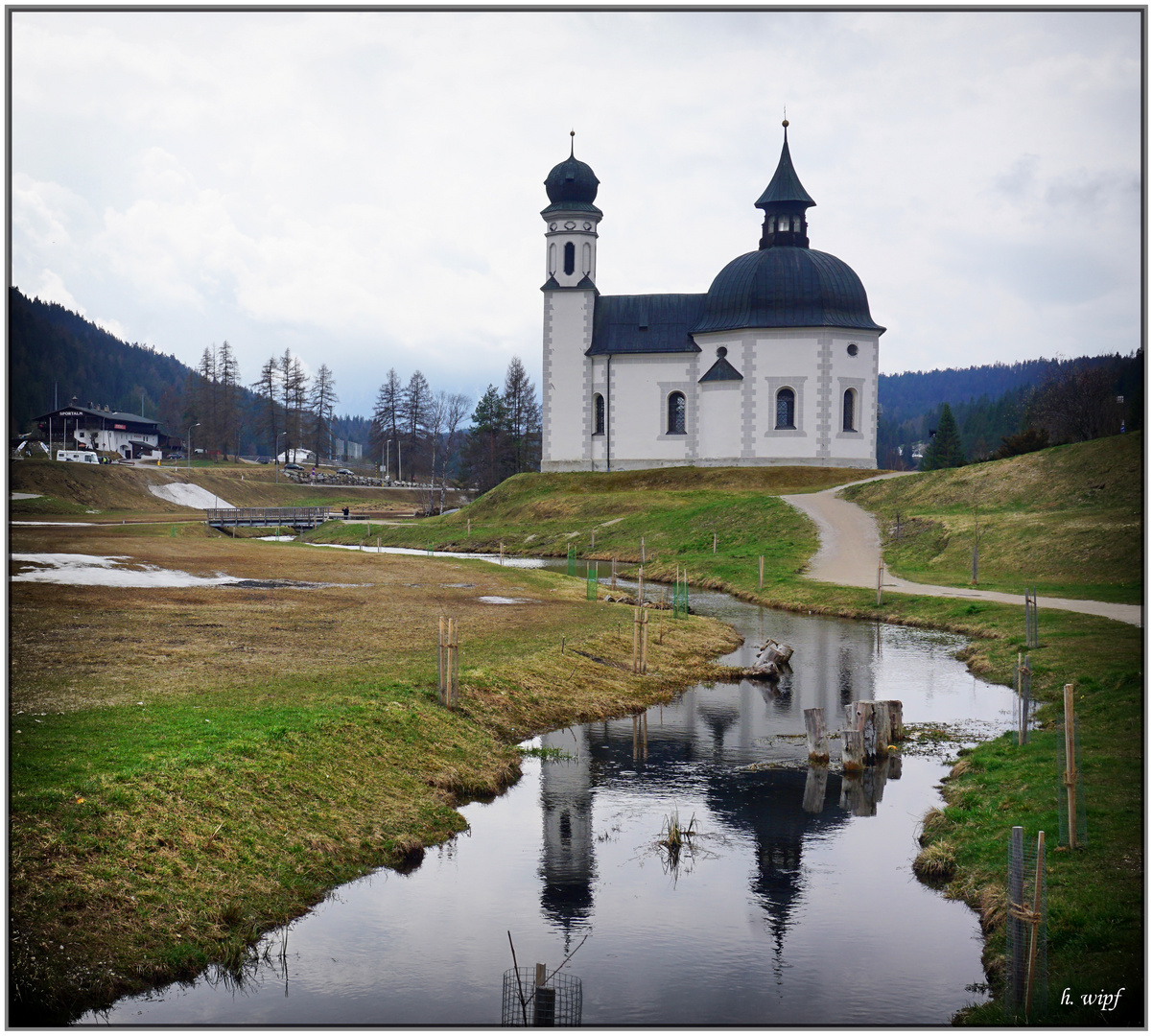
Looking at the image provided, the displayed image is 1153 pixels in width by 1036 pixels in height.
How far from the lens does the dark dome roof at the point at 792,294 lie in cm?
7450

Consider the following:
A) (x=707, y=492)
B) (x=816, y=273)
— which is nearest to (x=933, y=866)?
(x=707, y=492)

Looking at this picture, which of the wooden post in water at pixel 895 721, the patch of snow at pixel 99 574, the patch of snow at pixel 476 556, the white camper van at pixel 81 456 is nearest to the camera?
the wooden post in water at pixel 895 721

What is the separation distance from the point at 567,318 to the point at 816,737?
208 feet

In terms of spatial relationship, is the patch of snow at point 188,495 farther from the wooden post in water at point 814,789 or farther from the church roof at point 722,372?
the wooden post in water at point 814,789

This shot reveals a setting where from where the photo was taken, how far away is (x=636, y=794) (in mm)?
16438

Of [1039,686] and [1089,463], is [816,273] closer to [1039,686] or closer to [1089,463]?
[1089,463]

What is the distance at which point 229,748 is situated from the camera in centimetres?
1424

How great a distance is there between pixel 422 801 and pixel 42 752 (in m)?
4.95

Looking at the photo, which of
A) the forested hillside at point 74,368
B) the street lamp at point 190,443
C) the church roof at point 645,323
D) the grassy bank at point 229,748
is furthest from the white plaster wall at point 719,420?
the street lamp at point 190,443

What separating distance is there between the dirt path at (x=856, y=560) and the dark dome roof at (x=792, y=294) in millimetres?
13697

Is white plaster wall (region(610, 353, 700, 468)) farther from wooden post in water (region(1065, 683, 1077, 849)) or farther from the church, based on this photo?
wooden post in water (region(1065, 683, 1077, 849))

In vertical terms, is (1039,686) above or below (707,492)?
below

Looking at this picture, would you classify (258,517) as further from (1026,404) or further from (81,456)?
(1026,404)

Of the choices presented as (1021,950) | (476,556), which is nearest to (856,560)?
(476,556)
